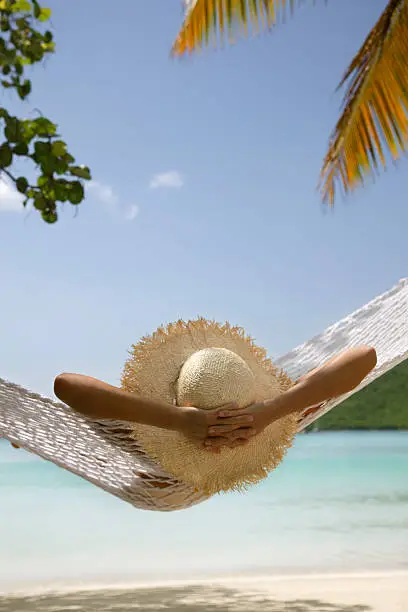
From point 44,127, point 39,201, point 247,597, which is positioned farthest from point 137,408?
point 247,597

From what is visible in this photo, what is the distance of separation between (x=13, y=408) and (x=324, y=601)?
2650 millimetres

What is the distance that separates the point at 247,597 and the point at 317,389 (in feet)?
9.58

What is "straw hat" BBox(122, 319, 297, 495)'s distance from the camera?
1405 mm

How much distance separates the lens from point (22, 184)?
128 centimetres

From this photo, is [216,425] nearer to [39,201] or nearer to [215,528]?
[39,201]

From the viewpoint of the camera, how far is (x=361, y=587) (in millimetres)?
4086

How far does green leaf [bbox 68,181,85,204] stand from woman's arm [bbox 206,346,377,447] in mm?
458

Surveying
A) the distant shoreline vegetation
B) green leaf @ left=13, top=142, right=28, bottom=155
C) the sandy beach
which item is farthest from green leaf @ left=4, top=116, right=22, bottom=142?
the distant shoreline vegetation

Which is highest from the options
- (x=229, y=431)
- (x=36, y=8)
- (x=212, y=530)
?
(x=212, y=530)

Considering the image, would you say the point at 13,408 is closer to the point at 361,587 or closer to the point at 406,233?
the point at 361,587

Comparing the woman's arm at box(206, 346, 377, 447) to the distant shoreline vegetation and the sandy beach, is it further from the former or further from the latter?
the distant shoreline vegetation

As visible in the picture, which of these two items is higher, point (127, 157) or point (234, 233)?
point (234, 233)

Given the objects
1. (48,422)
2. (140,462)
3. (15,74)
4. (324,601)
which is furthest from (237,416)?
(324,601)

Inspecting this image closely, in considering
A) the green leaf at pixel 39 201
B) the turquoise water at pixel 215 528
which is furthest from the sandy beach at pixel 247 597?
the green leaf at pixel 39 201
